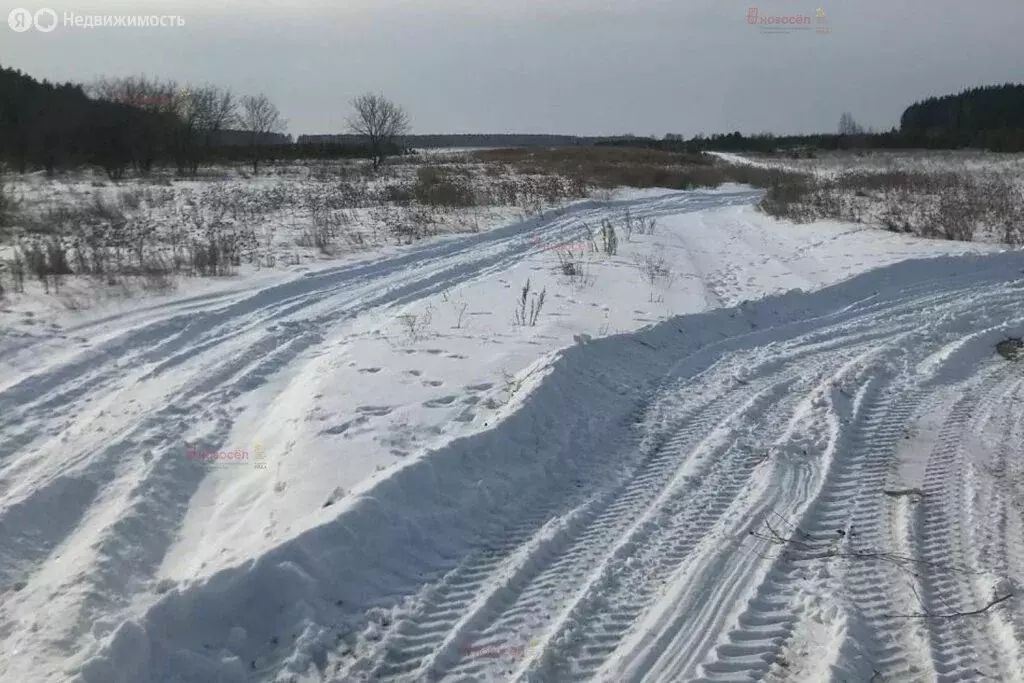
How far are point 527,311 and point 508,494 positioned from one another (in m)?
4.46

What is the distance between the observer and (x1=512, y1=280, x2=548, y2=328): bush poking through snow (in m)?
8.76

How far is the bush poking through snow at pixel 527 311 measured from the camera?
28.7 ft

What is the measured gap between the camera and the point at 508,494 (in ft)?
16.4


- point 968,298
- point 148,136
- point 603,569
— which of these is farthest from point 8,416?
point 148,136

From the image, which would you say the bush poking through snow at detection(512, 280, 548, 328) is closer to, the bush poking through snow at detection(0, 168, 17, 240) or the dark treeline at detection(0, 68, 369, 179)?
the bush poking through snow at detection(0, 168, 17, 240)

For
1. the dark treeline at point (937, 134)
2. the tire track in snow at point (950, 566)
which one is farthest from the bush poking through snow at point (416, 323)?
the dark treeline at point (937, 134)

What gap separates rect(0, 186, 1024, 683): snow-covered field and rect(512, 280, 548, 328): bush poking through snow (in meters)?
0.13

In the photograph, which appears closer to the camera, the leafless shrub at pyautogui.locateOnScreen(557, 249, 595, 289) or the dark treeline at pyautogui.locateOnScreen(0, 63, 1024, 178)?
the leafless shrub at pyautogui.locateOnScreen(557, 249, 595, 289)

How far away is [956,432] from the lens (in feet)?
19.6

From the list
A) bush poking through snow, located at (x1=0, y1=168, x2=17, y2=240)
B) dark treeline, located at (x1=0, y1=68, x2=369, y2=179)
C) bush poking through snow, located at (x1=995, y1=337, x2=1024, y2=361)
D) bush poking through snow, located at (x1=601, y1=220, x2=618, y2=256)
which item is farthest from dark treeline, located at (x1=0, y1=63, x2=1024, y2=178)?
bush poking through snow, located at (x1=995, y1=337, x2=1024, y2=361)

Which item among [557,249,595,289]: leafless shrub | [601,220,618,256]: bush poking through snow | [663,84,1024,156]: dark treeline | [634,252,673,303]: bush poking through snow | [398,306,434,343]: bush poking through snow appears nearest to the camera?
[398,306,434,343]: bush poking through snow

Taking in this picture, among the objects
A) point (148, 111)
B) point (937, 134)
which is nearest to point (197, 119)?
point (148, 111)

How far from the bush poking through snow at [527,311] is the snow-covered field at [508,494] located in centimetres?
13

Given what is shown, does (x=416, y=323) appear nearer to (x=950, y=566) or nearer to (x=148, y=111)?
(x=950, y=566)
